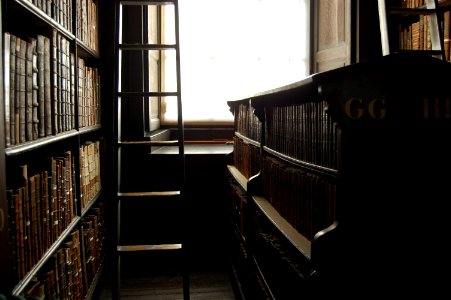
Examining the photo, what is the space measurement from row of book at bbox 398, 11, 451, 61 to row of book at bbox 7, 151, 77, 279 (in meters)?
1.93

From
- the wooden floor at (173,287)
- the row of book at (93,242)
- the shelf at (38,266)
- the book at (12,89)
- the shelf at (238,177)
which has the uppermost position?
the book at (12,89)

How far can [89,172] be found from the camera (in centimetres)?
291

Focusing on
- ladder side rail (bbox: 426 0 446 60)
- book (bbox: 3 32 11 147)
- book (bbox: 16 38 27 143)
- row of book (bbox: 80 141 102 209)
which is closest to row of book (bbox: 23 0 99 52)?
book (bbox: 16 38 27 143)

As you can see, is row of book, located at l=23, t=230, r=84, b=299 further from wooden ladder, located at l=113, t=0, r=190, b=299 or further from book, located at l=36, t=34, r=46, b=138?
wooden ladder, located at l=113, t=0, r=190, b=299

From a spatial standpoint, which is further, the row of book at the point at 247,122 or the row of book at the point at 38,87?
the row of book at the point at 247,122

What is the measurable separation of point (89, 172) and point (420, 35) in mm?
2008

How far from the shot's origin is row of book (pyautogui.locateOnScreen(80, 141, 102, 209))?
2701 millimetres

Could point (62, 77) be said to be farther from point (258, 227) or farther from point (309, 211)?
point (309, 211)

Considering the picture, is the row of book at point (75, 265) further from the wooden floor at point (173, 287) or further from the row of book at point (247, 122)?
the row of book at point (247, 122)

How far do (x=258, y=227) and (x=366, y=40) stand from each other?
170cm

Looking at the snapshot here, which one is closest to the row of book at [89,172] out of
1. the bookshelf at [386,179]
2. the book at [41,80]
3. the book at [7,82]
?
the book at [41,80]

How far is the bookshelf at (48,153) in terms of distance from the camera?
1.48 meters

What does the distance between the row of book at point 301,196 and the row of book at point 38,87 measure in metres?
0.89

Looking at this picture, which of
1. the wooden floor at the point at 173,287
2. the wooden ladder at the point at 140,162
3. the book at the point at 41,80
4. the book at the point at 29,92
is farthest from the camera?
the wooden ladder at the point at 140,162
